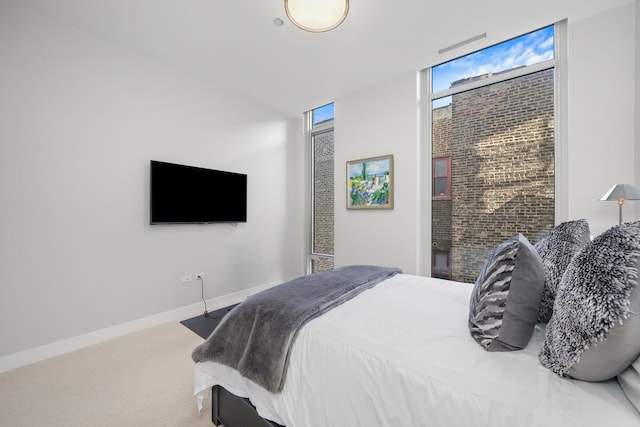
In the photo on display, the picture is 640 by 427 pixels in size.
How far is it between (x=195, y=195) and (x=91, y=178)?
94 centimetres

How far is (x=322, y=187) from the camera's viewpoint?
4355 millimetres

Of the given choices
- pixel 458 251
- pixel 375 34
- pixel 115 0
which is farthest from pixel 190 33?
pixel 458 251

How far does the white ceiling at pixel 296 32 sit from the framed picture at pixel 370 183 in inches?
42.0

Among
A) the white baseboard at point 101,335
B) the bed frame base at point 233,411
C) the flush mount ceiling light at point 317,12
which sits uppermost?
the flush mount ceiling light at point 317,12

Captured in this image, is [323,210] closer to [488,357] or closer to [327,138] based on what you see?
[327,138]

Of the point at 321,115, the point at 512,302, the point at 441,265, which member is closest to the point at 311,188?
the point at 321,115

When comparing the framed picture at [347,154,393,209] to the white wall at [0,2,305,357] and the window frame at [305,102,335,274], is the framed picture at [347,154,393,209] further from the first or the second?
the white wall at [0,2,305,357]

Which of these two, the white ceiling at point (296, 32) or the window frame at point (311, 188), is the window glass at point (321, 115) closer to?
the window frame at point (311, 188)

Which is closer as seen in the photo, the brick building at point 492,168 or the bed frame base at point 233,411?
the bed frame base at point 233,411

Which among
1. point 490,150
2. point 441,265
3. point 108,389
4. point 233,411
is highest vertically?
point 490,150

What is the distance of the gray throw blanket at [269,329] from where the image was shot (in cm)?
113

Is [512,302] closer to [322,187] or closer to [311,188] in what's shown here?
[322,187]

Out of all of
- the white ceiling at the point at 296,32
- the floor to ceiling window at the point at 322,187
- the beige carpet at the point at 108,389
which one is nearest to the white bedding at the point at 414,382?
the beige carpet at the point at 108,389

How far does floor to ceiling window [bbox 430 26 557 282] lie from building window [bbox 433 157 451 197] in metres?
0.01
